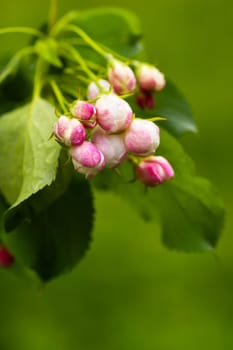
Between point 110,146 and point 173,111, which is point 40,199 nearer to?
point 110,146

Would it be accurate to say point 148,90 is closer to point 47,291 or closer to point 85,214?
point 85,214

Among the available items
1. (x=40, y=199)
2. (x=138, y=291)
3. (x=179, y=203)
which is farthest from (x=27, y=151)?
(x=138, y=291)

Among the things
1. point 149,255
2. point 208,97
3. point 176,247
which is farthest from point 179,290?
point 176,247

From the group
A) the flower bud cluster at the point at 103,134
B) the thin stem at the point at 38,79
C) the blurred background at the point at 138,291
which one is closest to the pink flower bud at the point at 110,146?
the flower bud cluster at the point at 103,134

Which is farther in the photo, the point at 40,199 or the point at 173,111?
the point at 173,111

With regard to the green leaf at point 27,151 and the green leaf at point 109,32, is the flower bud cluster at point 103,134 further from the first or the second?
the green leaf at point 109,32

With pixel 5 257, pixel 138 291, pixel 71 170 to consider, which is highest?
pixel 71 170

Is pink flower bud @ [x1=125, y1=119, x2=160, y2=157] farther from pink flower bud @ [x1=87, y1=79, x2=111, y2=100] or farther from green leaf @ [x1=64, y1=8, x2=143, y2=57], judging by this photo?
green leaf @ [x1=64, y1=8, x2=143, y2=57]
